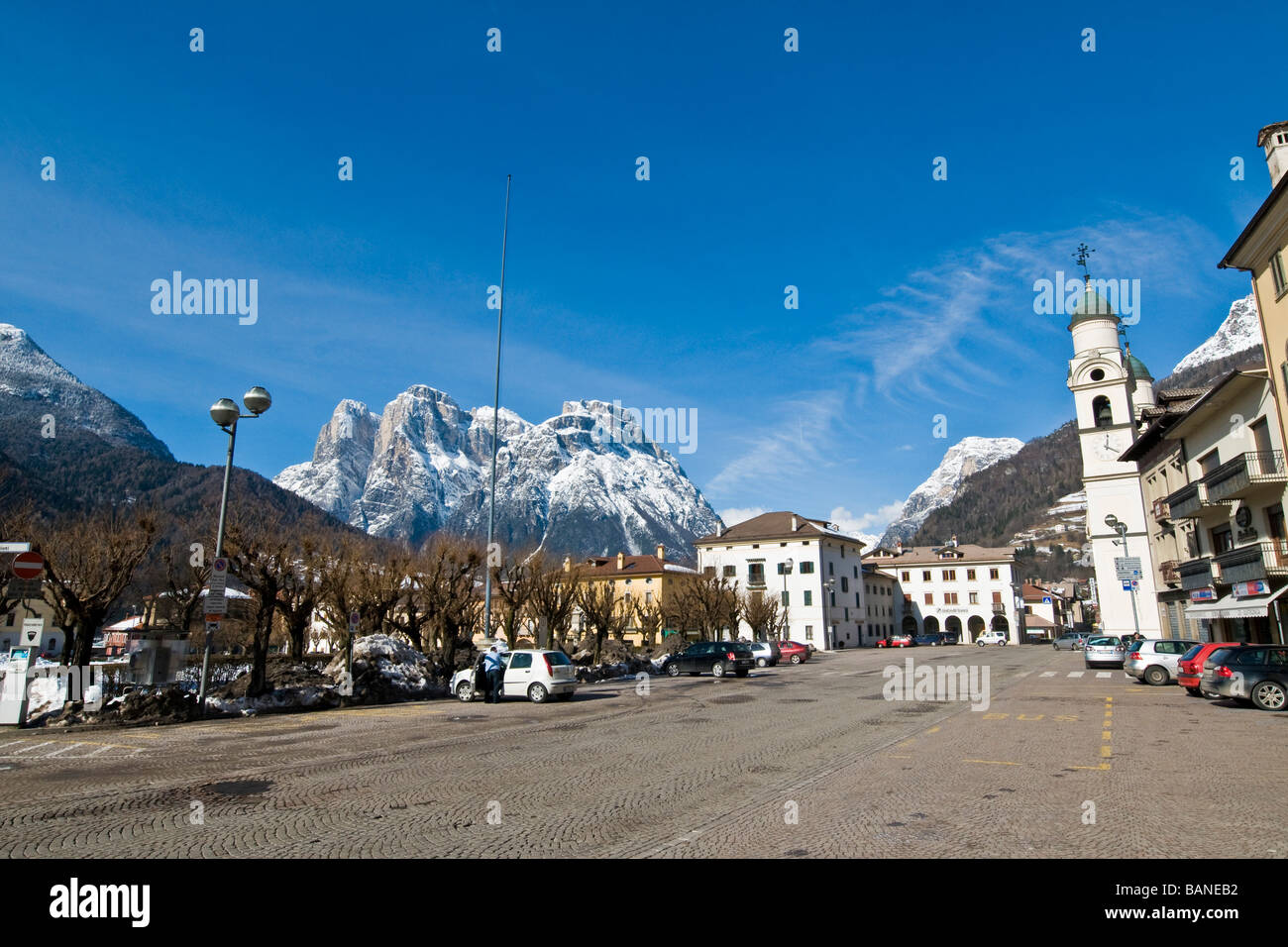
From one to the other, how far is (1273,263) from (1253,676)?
1674 cm

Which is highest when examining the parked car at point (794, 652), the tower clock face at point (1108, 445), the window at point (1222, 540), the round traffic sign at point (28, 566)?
the tower clock face at point (1108, 445)

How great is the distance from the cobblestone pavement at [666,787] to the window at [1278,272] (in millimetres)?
16507

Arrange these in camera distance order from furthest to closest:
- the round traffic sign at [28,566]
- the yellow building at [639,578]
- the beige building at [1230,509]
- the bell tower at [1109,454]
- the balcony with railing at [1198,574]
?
1. the yellow building at [639,578]
2. the bell tower at [1109,454]
3. the balcony with railing at [1198,574]
4. the beige building at [1230,509]
5. the round traffic sign at [28,566]

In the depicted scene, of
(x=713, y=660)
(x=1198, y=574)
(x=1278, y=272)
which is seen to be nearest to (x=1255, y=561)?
(x=1198, y=574)

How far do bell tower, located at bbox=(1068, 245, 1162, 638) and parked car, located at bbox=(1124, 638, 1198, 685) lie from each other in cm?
3178

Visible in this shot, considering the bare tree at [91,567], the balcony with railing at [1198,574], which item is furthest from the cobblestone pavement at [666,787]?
the balcony with railing at [1198,574]

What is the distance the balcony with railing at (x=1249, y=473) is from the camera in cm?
2866

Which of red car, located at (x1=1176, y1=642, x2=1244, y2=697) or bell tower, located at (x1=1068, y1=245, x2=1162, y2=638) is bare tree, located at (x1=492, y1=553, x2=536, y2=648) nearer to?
red car, located at (x1=1176, y1=642, x2=1244, y2=697)

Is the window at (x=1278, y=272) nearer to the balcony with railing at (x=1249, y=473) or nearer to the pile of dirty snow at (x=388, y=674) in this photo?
the balcony with railing at (x=1249, y=473)

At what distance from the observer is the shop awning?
29.3 meters

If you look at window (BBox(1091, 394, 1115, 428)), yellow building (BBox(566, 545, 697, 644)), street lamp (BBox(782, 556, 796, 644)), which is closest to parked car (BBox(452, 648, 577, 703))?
street lamp (BBox(782, 556, 796, 644))

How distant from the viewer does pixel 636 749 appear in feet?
40.2

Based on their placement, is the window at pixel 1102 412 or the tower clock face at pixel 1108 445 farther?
the window at pixel 1102 412
